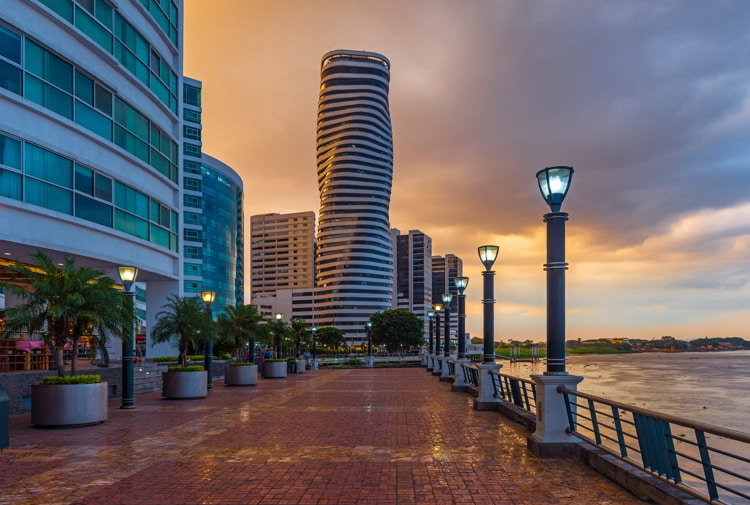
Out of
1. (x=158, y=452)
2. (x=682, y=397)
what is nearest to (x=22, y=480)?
(x=158, y=452)

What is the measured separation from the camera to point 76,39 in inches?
795

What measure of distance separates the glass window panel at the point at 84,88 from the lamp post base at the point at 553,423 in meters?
17.9

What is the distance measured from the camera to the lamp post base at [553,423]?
9508mm

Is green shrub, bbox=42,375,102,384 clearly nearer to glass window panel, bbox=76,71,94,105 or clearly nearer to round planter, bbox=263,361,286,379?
glass window panel, bbox=76,71,94,105

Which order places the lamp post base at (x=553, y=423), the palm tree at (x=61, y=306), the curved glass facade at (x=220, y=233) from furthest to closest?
1. the curved glass facade at (x=220, y=233)
2. the palm tree at (x=61, y=306)
3. the lamp post base at (x=553, y=423)

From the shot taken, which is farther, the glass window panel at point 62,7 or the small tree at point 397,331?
the small tree at point 397,331

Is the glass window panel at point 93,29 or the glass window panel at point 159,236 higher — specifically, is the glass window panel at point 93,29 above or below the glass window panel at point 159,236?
above

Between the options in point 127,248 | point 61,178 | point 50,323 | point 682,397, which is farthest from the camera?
point 682,397

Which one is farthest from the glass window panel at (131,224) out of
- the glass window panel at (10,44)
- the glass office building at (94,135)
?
the glass window panel at (10,44)

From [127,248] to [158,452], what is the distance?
48.7 feet

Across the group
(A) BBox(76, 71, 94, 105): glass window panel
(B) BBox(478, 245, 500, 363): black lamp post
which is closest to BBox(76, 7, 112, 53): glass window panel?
(A) BBox(76, 71, 94, 105): glass window panel

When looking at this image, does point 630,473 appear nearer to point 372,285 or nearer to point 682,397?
point 682,397

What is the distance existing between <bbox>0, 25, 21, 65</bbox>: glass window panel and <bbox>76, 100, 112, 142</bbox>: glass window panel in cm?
296

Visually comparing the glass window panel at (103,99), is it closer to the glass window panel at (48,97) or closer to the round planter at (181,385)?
the glass window panel at (48,97)
